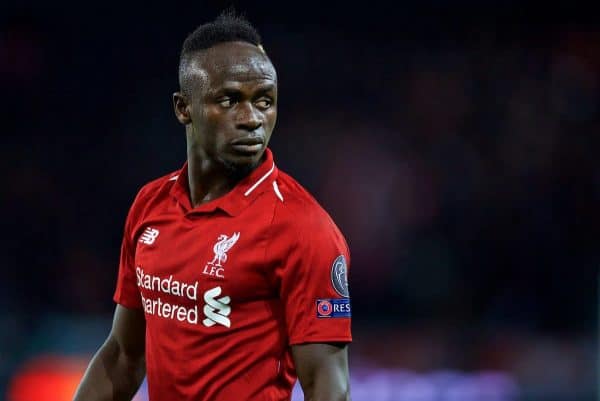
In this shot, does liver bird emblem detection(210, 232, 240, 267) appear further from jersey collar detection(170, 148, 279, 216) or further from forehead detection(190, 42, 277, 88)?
forehead detection(190, 42, 277, 88)

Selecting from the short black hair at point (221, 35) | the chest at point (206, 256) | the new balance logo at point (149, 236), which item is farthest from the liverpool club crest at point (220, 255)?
the short black hair at point (221, 35)

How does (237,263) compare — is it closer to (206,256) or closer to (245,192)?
A: (206,256)

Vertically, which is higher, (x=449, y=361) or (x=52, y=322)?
(x=52, y=322)

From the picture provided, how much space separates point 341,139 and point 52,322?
11.4ft

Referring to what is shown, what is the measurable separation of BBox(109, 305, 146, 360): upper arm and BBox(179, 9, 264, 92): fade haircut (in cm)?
72

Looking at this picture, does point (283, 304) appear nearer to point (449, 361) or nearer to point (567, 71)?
point (449, 361)

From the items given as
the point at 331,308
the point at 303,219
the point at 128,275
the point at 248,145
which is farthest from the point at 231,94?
the point at 128,275

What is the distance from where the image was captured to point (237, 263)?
8.08ft

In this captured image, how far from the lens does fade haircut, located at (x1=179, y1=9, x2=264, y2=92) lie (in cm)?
262

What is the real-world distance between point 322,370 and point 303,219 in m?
0.37

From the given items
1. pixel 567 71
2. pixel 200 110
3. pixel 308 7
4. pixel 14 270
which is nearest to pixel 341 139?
pixel 308 7

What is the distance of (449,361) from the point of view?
7680 millimetres

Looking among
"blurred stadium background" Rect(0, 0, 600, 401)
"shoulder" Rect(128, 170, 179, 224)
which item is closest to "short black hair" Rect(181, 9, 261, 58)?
"shoulder" Rect(128, 170, 179, 224)

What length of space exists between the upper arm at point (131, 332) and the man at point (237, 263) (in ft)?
0.64
